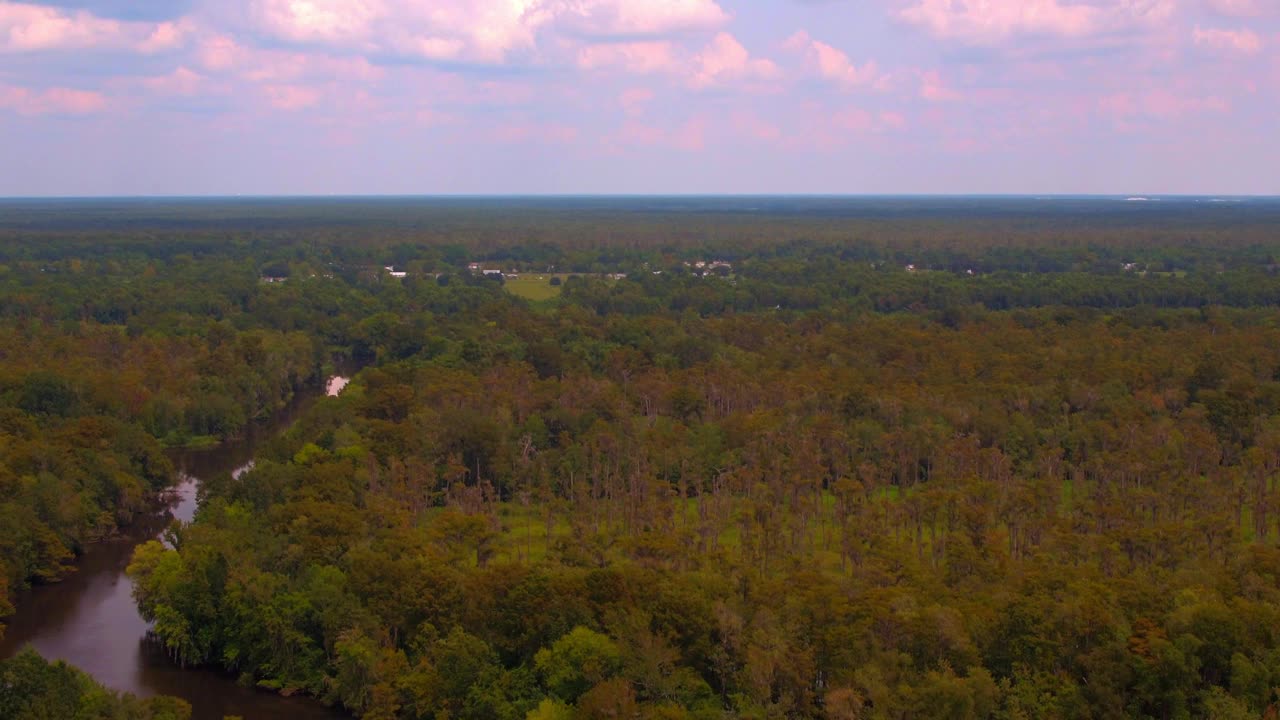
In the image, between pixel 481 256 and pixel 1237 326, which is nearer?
pixel 1237 326

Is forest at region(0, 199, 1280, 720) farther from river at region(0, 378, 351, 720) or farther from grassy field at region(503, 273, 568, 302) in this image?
grassy field at region(503, 273, 568, 302)

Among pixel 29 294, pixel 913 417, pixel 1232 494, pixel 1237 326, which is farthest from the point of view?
pixel 29 294

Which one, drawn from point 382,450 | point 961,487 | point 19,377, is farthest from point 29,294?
point 961,487

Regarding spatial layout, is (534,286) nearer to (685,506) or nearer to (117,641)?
(685,506)

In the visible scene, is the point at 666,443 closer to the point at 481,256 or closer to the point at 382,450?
the point at 382,450

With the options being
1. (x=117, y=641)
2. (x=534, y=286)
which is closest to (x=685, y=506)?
(x=117, y=641)
